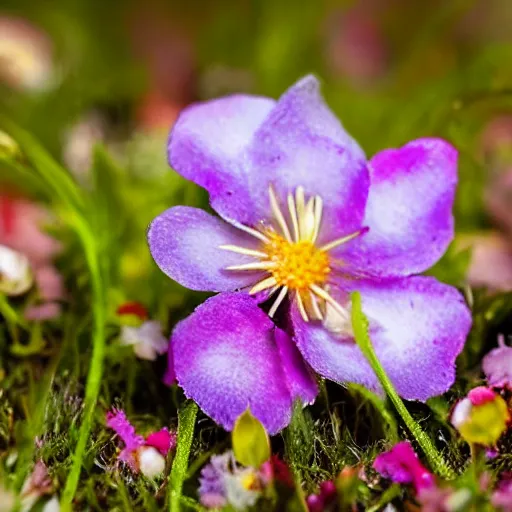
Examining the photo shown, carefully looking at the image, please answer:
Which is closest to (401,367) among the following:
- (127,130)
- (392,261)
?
(392,261)

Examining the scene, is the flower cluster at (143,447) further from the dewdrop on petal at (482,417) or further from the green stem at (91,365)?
the dewdrop on petal at (482,417)

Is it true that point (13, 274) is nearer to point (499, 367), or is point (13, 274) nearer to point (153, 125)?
point (499, 367)

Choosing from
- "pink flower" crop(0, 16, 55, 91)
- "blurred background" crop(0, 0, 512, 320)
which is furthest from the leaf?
"pink flower" crop(0, 16, 55, 91)

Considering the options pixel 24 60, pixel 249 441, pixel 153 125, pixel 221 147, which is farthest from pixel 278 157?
pixel 24 60

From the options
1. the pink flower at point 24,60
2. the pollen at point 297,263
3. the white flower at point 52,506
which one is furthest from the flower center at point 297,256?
the pink flower at point 24,60

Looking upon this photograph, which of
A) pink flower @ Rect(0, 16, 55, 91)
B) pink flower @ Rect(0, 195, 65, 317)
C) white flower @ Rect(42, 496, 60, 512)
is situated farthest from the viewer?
pink flower @ Rect(0, 16, 55, 91)

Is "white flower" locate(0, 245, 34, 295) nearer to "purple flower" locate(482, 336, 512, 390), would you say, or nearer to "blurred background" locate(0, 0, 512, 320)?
"blurred background" locate(0, 0, 512, 320)
